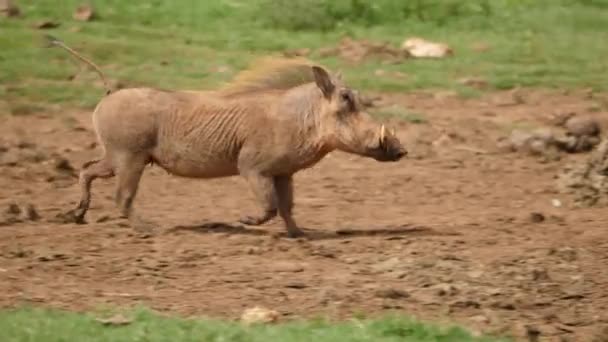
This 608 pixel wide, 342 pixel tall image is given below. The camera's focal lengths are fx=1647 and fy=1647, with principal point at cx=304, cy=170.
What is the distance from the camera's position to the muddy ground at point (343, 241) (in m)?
6.64

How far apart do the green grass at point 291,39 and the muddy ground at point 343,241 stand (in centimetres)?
114

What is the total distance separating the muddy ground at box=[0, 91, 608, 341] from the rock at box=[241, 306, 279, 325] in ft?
0.29

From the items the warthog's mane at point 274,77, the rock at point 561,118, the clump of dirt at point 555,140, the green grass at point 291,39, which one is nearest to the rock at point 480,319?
the warthog's mane at point 274,77

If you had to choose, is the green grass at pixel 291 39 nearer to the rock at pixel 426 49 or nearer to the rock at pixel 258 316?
the rock at pixel 426 49

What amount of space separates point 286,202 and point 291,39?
6.06 m

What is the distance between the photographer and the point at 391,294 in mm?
6715

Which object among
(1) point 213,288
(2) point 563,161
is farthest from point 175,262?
(2) point 563,161

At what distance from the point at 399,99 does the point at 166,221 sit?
3923 millimetres

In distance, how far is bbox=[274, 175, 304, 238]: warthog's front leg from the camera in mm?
8203

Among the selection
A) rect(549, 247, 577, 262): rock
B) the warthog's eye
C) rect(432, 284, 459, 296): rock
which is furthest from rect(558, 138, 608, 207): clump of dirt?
rect(432, 284, 459, 296): rock

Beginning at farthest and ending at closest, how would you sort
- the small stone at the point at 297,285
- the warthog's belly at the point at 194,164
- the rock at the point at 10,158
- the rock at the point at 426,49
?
the rock at the point at 426,49, the rock at the point at 10,158, the warthog's belly at the point at 194,164, the small stone at the point at 297,285

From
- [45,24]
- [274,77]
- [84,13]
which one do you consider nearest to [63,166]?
[274,77]

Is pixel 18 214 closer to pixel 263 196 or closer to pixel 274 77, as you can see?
pixel 263 196

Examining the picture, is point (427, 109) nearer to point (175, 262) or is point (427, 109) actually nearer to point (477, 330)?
point (175, 262)
